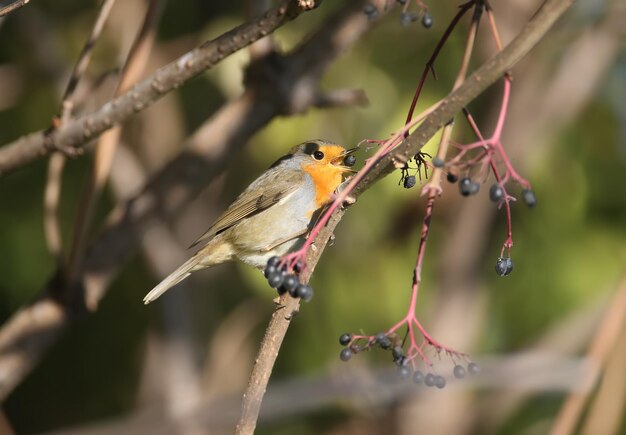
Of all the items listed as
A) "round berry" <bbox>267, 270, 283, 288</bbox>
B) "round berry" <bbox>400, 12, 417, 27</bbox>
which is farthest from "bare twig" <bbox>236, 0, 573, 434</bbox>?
"round berry" <bbox>400, 12, 417, 27</bbox>

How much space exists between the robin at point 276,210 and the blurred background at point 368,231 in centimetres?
41

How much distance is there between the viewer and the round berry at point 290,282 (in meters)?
2.12

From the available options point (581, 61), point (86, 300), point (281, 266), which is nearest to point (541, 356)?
point (581, 61)

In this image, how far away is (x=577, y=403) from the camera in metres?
3.23

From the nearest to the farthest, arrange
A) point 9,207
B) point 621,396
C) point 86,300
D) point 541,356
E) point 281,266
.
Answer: point 281,266 → point 86,300 → point 621,396 → point 541,356 → point 9,207

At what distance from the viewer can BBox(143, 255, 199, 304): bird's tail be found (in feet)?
12.8

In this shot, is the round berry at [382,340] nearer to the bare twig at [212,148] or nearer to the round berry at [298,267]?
the round berry at [298,267]

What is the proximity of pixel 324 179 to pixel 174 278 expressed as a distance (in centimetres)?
89

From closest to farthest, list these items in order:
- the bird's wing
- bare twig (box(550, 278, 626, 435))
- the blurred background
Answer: bare twig (box(550, 278, 626, 435)) < the bird's wing < the blurred background

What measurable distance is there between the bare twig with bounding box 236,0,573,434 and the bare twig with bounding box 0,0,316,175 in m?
0.72

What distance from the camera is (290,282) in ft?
6.98

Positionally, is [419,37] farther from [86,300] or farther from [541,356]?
[86,300]

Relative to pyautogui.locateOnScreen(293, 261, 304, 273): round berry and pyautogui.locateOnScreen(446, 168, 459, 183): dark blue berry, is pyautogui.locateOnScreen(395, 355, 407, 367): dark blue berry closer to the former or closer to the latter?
pyautogui.locateOnScreen(293, 261, 304, 273): round berry

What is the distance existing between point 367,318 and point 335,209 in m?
3.13
